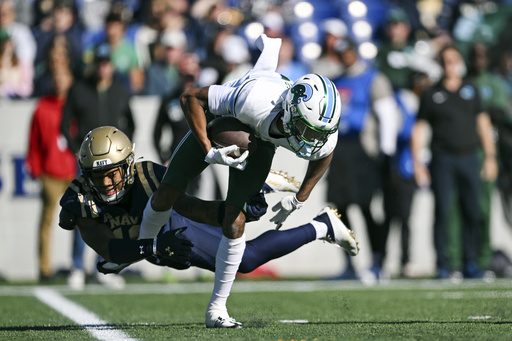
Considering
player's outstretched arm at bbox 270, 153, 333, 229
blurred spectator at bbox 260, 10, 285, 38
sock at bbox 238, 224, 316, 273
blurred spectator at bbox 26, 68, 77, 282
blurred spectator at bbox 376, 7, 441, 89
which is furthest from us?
blurred spectator at bbox 260, 10, 285, 38

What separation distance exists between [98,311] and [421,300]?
249 cm

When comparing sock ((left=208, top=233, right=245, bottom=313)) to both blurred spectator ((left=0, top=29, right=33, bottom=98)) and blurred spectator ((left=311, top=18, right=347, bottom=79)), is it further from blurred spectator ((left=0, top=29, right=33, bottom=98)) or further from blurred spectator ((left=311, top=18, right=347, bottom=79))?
blurred spectator ((left=0, top=29, right=33, bottom=98))

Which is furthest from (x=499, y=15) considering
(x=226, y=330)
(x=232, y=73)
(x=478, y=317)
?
(x=226, y=330)

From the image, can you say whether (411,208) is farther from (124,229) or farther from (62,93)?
(124,229)

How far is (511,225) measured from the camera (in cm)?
1055

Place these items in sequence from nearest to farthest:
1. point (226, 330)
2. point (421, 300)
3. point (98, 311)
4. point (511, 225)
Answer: point (226, 330)
point (98, 311)
point (421, 300)
point (511, 225)

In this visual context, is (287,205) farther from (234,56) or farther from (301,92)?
(234,56)

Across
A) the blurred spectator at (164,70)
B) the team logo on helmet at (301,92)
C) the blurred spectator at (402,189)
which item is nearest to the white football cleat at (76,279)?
the blurred spectator at (164,70)

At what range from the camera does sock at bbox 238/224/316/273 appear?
18.9 ft

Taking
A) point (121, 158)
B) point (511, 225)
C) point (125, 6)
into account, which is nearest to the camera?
point (121, 158)

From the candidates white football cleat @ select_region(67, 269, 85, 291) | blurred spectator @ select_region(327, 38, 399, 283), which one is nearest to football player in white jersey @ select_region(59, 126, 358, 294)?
white football cleat @ select_region(67, 269, 85, 291)

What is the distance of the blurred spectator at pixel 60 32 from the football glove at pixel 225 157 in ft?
21.3

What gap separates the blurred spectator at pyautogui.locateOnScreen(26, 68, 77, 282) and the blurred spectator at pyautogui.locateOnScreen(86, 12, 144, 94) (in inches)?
42.9

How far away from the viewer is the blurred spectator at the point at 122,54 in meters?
11.0
